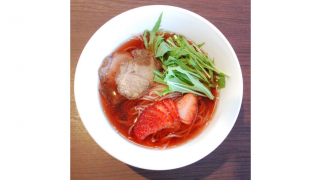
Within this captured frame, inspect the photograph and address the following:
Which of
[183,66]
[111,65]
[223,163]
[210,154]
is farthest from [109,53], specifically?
[223,163]

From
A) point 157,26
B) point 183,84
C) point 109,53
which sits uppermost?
point 157,26

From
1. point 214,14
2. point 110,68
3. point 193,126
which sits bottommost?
point 193,126

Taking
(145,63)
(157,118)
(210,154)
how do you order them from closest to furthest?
(157,118) → (145,63) → (210,154)

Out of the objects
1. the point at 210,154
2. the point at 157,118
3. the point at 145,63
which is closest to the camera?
the point at 157,118

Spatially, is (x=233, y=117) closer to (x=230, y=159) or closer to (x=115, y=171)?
(x=230, y=159)

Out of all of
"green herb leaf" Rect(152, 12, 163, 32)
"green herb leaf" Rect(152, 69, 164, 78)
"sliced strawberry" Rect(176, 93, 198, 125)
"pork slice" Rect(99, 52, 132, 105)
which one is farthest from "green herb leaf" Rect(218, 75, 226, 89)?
"pork slice" Rect(99, 52, 132, 105)

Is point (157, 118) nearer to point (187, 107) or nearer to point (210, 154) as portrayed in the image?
point (187, 107)
